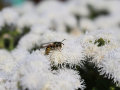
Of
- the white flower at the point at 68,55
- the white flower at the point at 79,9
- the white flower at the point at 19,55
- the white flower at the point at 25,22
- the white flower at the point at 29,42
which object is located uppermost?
the white flower at the point at 68,55

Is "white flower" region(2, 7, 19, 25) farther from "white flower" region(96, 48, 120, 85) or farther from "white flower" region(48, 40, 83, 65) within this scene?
"white flower" region(96, 48, 120, 85)

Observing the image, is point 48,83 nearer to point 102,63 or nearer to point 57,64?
point 57,64

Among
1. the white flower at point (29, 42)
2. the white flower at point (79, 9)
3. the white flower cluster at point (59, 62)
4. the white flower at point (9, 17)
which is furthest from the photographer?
the white flower at point (79, 9)

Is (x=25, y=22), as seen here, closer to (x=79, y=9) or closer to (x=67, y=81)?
(x=79, y=9)

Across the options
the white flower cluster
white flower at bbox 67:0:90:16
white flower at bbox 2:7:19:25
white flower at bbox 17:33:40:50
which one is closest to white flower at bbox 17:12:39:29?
white flower at bbox 2:7:19:25

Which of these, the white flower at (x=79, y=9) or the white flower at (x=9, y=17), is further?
the white flower at (x=79, y=9)

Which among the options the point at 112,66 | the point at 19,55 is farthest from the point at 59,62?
the point at 19,55

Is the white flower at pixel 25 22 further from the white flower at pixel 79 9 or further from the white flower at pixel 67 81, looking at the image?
the white flower at pixel 67 81

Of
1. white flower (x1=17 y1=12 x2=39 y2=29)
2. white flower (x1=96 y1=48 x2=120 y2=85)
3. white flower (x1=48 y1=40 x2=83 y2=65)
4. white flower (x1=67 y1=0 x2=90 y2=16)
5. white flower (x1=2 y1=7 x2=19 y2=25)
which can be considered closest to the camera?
white flower (x1=96 y1=48 x2=120 y2=85)

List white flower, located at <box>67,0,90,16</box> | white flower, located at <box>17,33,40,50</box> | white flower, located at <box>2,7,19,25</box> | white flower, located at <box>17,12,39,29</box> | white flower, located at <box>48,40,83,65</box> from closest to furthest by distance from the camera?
white flower, located at <box>48,40,83,65</box>
white flower, located at <box>17,33,40,50</box>
white flower, located at <box>2,7,19,25</box>
white flower, located at <box>17,12,39,29</box>
white flower, located at <box>67,0,90,16</box>

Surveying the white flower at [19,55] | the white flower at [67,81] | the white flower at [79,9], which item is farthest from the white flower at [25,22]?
the white flower at [67,81]

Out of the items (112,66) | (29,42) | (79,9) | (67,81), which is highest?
(112,66)
